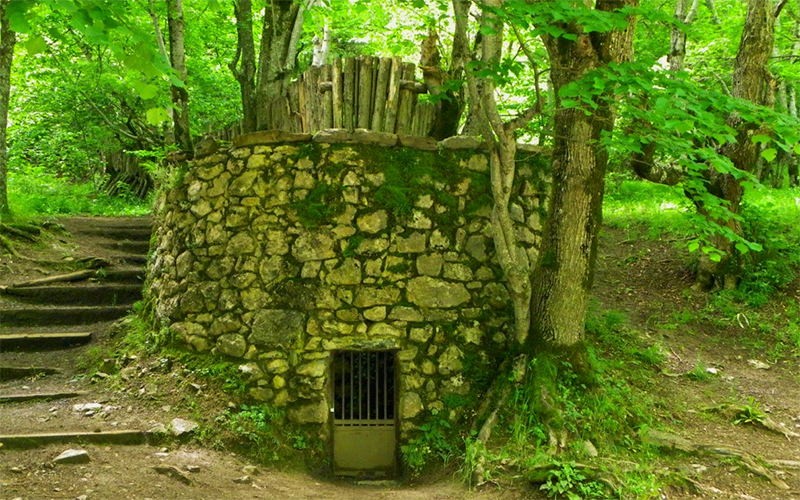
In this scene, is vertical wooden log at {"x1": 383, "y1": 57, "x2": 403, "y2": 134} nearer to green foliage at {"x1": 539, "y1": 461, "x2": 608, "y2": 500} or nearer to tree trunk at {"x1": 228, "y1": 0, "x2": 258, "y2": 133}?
tree trunk at {"x1": 228, "y1": 0, "x2": 258, "y2": 133}

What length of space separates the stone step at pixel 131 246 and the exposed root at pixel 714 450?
7091mm

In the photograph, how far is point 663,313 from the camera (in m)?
7.68

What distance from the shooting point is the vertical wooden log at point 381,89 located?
5.68m

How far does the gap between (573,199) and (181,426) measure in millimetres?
3559

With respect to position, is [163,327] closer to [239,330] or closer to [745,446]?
[239,330]

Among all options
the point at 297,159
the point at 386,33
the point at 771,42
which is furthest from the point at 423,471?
the point at 386,33

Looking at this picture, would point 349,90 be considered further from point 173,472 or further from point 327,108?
point 173,472

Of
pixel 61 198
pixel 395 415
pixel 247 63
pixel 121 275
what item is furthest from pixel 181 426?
pixel 61 198

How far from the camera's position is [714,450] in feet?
15.6

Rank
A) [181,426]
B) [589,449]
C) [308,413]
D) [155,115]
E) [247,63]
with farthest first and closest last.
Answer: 1. [247,63]
2. [308,413]
3. [181,426]
4. [589,449]
5. [155,115]

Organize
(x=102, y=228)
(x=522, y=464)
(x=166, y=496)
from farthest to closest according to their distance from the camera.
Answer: (x=102, y=228)
(x=522, y=464)
(x=166, y=496)

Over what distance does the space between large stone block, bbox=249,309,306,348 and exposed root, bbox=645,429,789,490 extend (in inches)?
115

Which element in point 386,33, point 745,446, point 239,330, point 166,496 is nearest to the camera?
point 166,496

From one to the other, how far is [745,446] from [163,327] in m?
5.10
